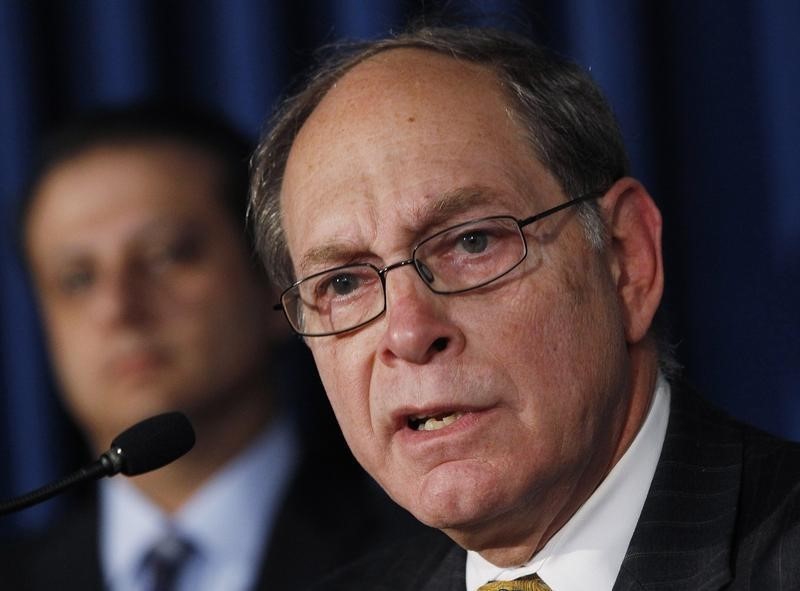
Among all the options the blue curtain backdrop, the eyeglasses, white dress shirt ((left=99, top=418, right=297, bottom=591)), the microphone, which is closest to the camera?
the microphone

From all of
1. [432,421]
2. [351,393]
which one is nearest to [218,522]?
[351,393]

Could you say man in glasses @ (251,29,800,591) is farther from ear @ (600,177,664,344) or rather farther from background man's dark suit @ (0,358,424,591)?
background man's dark suit @ (0,358,424,591)

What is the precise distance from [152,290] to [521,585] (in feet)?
4.09

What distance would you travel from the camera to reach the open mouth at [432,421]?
1637mm

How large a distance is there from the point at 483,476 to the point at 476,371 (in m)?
0.13

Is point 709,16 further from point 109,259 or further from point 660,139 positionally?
point 109,259

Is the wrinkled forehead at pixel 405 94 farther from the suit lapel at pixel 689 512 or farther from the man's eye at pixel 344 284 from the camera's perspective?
the suit lapel at pixel 689 512

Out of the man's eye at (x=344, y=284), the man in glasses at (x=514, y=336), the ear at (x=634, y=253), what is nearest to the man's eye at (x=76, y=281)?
the man in glasses at (x=514, y=336)

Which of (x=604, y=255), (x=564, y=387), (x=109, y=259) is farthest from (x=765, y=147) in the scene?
(x=109, y=259)

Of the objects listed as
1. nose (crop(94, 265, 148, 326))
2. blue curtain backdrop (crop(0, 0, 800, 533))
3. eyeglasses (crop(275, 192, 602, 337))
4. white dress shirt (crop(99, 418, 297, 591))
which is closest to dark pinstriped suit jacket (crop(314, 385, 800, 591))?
eyeglasses (crop(275, 192, 602, 337))

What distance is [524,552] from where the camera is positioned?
1750 mm

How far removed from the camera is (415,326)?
5.27ft

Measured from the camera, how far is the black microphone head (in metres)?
1.61

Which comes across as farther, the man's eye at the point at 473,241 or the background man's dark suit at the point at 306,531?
the background man's dark suit at the point at 306,531
